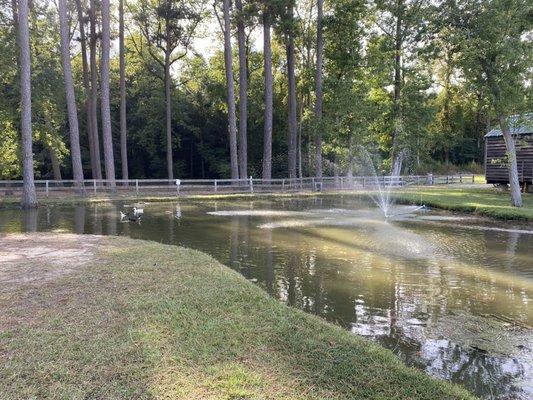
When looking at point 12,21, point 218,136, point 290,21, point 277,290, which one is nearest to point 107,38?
point 12,21

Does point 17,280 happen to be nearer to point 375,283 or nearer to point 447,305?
point 375,283

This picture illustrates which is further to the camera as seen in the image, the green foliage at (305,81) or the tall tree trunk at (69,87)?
the tall tree trunk at (69,87)

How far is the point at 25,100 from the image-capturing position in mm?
19094

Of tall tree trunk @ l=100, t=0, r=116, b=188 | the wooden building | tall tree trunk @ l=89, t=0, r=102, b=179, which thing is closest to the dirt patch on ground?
tall tree trunk @ l=100, t=0, r=116, b=188

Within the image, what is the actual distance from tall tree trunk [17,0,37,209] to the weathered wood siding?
22.9m

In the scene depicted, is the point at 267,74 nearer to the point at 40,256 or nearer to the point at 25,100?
the point at 25,100

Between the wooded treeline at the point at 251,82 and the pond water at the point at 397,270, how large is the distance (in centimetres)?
703

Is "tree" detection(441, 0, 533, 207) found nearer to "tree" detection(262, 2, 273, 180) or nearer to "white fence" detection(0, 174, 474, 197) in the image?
"tree" detection(262, 2, 273, 180)

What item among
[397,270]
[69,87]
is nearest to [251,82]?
[69,87]

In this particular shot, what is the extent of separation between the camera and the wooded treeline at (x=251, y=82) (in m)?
18.2

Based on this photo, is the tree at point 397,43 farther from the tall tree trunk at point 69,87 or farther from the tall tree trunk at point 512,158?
the tall tree trunk at point 69,87

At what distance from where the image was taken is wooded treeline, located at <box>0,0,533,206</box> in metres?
18.2

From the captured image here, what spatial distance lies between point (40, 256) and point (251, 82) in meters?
31.8

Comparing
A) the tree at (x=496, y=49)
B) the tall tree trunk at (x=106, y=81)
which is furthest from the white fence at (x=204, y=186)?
the tree at (x=496, y=49)
